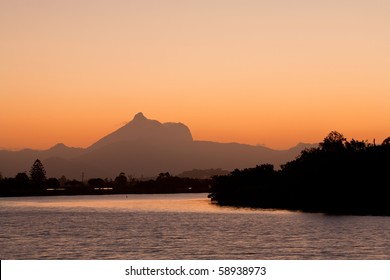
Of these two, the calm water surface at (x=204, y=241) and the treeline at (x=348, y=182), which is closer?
the calm water surface at (x=204, y=241)

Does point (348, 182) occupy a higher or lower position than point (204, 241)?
higher

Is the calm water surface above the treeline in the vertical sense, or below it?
below

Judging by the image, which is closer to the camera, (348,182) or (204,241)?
(204,241)

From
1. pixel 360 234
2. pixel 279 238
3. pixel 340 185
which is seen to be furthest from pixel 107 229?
pixel 340 185

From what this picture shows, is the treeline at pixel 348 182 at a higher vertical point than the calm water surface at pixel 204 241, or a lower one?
higher

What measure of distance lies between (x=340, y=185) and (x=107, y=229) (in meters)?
71.8

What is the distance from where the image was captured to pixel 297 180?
196 m

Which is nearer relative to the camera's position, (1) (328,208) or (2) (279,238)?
(2) (279,238)

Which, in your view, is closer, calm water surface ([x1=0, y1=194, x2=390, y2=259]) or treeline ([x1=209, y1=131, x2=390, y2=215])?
calm water surface ([x1=0, y1=194, x2=390, y2=259])
